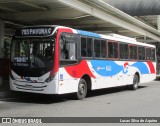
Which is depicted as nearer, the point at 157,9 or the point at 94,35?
the point at 94,35

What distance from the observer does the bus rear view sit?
1305cm

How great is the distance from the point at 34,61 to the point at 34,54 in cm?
27

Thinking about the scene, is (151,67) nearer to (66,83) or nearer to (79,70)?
(79,70)

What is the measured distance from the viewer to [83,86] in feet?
48.4

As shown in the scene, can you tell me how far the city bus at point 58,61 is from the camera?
1309 centimetres

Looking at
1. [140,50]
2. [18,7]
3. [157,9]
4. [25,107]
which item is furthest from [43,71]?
[157,9]

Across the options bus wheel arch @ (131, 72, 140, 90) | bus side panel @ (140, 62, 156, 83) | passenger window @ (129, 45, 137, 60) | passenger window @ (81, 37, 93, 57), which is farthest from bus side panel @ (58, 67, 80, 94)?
bus side panel @ (140, 62, 156, 83)

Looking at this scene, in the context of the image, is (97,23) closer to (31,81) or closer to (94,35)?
(94,35)

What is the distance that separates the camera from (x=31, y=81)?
1326 centimetres

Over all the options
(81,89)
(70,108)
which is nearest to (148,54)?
(81,89)

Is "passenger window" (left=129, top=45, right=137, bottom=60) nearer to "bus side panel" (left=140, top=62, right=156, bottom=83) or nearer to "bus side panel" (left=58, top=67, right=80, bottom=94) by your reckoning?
"bus side panel" (left=140, top=62, right=156, bottom=83)

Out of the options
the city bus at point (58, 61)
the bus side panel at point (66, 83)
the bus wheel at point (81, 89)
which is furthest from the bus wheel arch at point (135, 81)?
Result: the bus side panel at point (66, 83)

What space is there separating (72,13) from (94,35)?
5.10 meters

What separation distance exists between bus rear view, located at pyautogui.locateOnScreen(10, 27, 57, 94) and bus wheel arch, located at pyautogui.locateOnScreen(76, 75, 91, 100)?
180 cm
